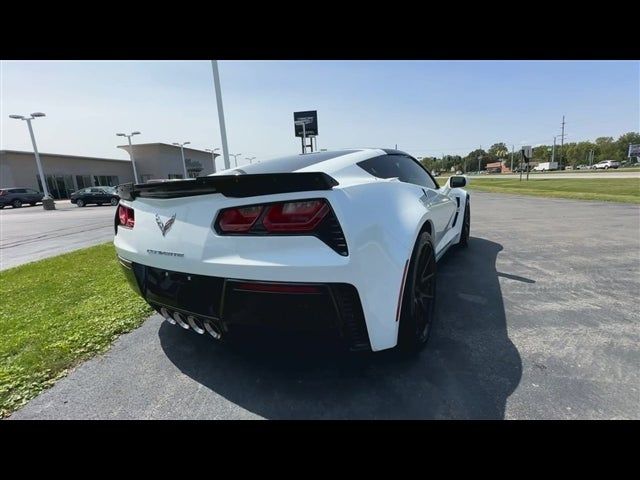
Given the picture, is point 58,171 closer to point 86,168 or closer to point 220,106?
point 86,168

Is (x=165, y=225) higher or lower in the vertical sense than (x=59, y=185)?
lower

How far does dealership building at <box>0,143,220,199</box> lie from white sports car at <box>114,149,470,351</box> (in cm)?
2624

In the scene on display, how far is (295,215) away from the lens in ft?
5.63

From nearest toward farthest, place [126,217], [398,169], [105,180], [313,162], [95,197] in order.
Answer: [126,217] → [313,162] → [398,169] → [95,197] → [105,180]

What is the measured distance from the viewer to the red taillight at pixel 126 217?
2.42m

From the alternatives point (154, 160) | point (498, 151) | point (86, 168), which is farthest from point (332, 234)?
point (498, 151)

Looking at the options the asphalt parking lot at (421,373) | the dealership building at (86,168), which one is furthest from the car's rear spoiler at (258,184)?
the dealership building at (86,168)

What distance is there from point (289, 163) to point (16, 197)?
35.9 m

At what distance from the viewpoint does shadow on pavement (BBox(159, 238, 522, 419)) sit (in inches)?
73.8

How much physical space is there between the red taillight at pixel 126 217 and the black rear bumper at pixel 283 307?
0.77 meters

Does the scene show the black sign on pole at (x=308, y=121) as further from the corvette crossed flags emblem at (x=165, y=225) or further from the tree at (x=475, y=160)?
the tree at (x=475, y=160)
